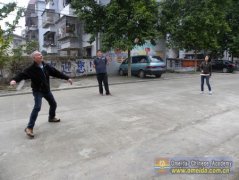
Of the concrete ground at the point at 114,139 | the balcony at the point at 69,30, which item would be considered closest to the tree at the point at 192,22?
the balcony at the point at 69,30

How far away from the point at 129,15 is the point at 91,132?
1343 centimetres

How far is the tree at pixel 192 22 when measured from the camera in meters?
21.2

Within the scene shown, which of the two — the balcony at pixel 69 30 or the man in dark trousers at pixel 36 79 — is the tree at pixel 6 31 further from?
the balcony at pixel 69 30

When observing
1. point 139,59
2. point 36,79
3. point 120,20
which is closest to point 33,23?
point 139,59

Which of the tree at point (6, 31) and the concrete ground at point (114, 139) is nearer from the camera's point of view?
the concrete ground at point (114, 139)

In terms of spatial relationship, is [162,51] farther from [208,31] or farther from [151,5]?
A: [151,5]

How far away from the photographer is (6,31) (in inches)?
578

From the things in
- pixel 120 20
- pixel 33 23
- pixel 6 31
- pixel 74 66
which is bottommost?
pixel 74 66

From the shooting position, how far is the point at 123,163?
4.11 metres

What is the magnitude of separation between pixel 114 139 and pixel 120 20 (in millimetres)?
13183

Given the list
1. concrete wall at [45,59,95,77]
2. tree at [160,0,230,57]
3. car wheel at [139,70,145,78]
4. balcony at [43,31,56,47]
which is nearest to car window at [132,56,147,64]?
car wheel at [139,70,145,78]

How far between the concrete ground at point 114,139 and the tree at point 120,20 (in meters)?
9.54

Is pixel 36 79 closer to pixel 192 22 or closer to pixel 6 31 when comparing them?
pixel 6 31

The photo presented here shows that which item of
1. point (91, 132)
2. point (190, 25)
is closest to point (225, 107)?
point (91, 132)
